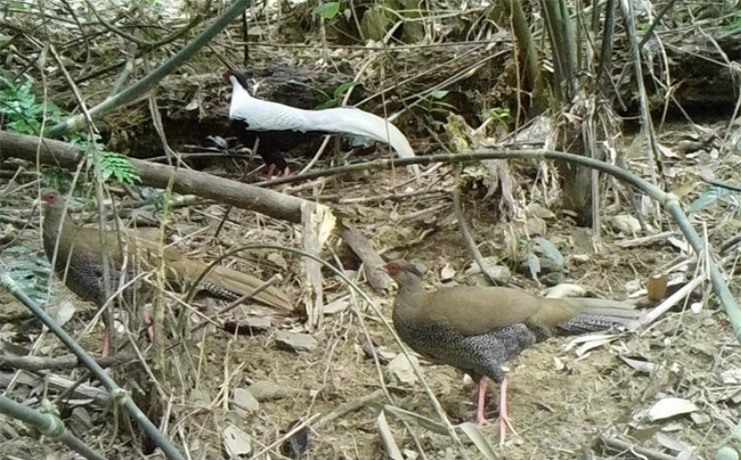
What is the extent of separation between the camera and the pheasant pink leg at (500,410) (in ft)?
10.6

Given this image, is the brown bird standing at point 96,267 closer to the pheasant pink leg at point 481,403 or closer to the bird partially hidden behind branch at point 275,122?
the pheasant pink leg at point 481,403

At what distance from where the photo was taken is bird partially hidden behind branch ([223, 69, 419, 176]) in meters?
5.04

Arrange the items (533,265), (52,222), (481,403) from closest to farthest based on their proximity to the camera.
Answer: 1. (481,403)
2. (52,222)
3. (533,265)

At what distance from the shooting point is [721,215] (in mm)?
4430

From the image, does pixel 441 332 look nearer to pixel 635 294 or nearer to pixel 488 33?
pixel 635 294

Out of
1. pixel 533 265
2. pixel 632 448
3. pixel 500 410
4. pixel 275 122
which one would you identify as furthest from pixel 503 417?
pixel 275 122

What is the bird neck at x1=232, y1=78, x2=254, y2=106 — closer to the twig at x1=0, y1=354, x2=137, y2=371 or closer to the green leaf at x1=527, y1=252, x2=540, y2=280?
the green leaf at x1=527, y1=252, x2=540, y2=280

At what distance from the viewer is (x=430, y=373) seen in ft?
12.1

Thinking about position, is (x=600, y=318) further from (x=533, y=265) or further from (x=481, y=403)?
(x=533, y=265)

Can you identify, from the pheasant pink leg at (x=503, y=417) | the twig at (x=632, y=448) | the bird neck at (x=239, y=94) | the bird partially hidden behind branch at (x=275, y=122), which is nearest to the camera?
the twig at (x=632, y=448)

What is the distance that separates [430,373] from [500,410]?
47 centimetres

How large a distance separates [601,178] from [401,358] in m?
1.44

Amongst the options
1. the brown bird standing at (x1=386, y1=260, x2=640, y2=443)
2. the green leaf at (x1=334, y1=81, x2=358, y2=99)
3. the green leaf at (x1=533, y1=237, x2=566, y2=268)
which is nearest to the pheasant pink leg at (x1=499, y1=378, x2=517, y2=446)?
the brown bird standing at (x1=386, y1=260, x2=640, y2=443)

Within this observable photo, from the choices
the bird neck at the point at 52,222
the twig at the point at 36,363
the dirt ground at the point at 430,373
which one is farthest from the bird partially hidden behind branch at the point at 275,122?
the twig at the point at 36,363
